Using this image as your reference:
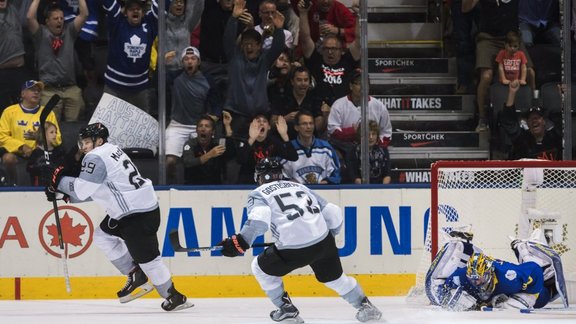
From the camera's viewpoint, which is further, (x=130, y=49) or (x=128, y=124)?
(x=130, y=49)

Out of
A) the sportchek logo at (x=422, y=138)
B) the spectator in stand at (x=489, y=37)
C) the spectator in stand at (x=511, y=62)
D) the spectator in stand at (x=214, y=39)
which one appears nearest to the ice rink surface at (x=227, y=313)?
the sportchek logo at (x=422, y=138)

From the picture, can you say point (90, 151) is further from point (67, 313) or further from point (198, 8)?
point (198, 8)

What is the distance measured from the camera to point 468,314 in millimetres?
7082

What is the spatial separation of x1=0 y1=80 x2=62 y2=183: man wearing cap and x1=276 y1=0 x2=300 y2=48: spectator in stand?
1.83 m

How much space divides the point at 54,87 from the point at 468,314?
347 centimetres

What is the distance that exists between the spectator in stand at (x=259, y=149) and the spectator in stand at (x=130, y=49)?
2.45ft

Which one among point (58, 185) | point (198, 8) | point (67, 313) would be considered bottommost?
point (67, 313)

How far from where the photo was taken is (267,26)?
891 centimetres

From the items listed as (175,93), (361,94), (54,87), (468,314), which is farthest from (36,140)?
(468,314)

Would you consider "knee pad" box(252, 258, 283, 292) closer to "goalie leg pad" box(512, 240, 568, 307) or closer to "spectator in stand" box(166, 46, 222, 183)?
"goalie leg pad" box(512, 240, 568, 307)

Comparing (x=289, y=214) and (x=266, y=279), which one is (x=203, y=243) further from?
(x=289, y=214)

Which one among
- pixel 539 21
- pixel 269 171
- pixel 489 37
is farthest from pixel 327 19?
pixel 269 171

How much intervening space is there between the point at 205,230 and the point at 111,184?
45.4 inches

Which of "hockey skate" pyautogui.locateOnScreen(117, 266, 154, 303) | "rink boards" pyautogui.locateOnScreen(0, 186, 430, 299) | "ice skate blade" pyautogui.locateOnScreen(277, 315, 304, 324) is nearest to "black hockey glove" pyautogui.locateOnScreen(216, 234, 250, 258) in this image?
"ice skate blade" pyautogui.locateOnScreen(277, 315, 304, 324)
